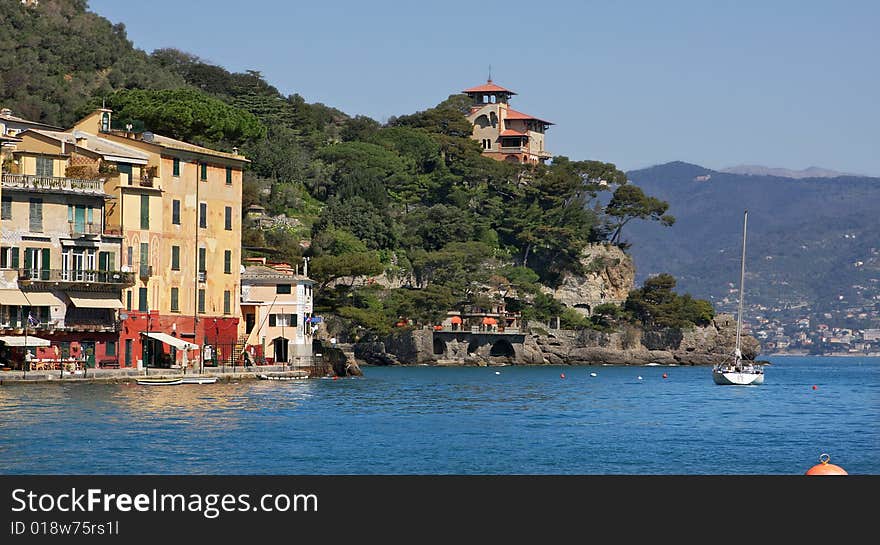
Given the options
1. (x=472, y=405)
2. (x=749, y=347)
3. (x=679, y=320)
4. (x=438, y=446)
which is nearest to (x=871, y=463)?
(x=438, y=446)

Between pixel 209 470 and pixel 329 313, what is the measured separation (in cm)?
7494

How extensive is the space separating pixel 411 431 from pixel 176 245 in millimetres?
31728

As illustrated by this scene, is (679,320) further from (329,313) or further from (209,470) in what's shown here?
(209,470)

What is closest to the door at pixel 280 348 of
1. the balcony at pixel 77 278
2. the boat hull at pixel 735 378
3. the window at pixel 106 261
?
the balcony at pixel 77 278

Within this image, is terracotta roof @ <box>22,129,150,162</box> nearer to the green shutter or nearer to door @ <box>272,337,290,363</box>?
the green shutter

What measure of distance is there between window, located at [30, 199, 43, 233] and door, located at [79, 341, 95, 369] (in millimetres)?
5756

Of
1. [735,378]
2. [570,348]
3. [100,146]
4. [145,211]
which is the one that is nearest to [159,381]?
[145,211]

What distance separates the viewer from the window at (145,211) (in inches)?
3118

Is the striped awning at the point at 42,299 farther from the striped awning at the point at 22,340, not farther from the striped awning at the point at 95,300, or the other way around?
the striped awning at the point at 22,340

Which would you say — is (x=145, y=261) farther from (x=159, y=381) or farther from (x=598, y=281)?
(x=598, y=281)

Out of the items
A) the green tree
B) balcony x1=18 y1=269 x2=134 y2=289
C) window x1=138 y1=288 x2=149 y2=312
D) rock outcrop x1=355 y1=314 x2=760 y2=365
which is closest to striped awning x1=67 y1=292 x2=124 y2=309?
balcony x1=18 y1=269 x2=134 y2=289

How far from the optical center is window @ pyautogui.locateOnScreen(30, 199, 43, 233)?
73.0m

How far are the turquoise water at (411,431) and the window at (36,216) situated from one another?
10.0 m

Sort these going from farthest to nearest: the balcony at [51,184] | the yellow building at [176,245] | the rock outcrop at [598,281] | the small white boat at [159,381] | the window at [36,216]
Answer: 1. the rock outcrop at [598,281]
2. the yellow building at [176,245]
3. the window at [36,216]
4. the balcony at [51,184]
5. the small white boat at [159,381]
